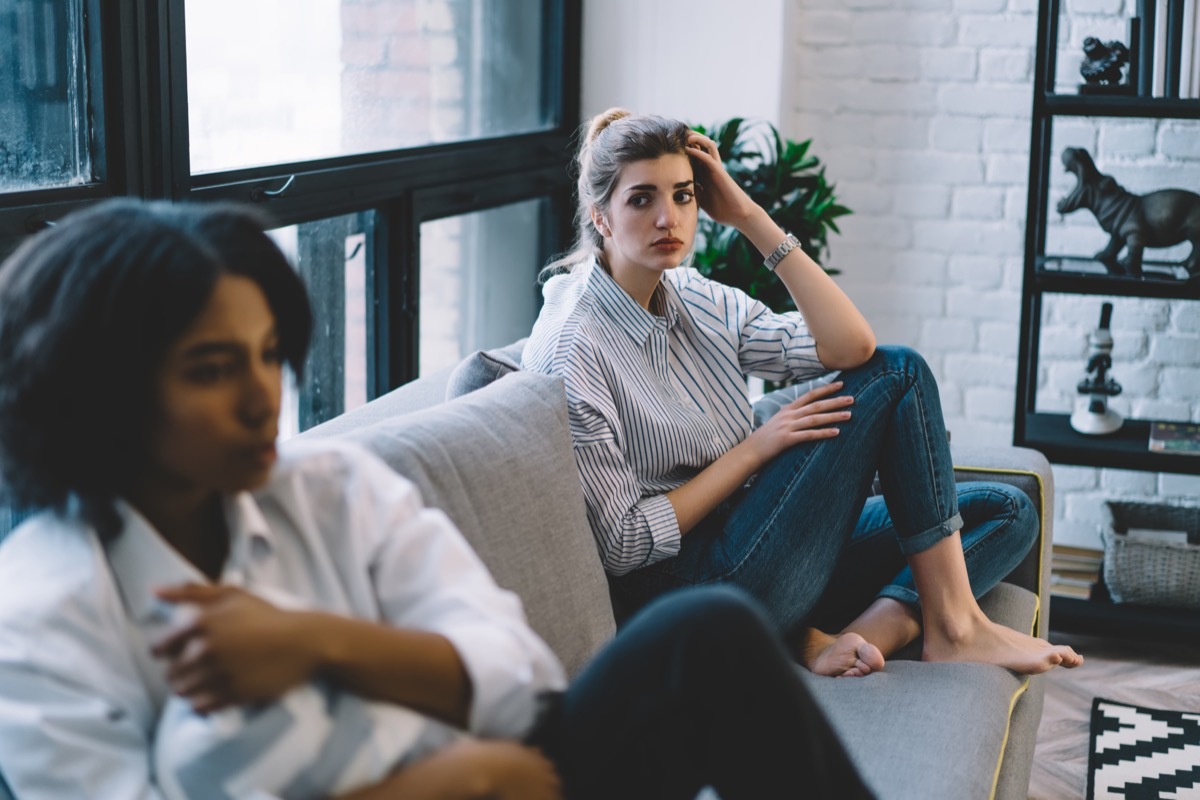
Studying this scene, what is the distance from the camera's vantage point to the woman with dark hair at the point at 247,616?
3.42 ft

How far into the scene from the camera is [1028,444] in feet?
10.2

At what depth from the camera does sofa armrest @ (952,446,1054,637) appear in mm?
2459

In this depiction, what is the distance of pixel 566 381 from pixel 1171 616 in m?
1.76

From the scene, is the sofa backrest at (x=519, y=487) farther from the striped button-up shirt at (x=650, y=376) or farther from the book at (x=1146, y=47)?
the book at (x=1146, y=47)

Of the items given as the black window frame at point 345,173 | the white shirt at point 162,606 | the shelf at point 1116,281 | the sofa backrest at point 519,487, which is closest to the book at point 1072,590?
the shelf at point 1116,281

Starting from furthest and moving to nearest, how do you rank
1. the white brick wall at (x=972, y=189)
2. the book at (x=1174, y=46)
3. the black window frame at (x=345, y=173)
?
the white brick wall at (x=972, y=189) < the book at (x=1174, y=46) < the black window frame at (x=345, y=173)

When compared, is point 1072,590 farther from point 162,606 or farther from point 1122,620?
point 162,606

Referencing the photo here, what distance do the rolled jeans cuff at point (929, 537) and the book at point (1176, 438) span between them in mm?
1115

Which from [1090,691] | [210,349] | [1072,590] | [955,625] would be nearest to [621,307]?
[955,625]

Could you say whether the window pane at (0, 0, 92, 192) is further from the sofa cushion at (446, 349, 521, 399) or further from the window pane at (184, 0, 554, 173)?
the sofa cushion at (446, 349, 521, 399)

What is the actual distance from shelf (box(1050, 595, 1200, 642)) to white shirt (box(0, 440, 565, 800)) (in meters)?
2.15

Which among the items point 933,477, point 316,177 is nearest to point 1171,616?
point 933,477

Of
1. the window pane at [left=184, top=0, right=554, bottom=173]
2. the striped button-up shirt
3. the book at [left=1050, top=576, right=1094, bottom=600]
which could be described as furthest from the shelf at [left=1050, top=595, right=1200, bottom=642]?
the window pane at [left=184, top=0, right=554, bottom=173]

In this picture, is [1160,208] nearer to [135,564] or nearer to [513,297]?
[513,297]
